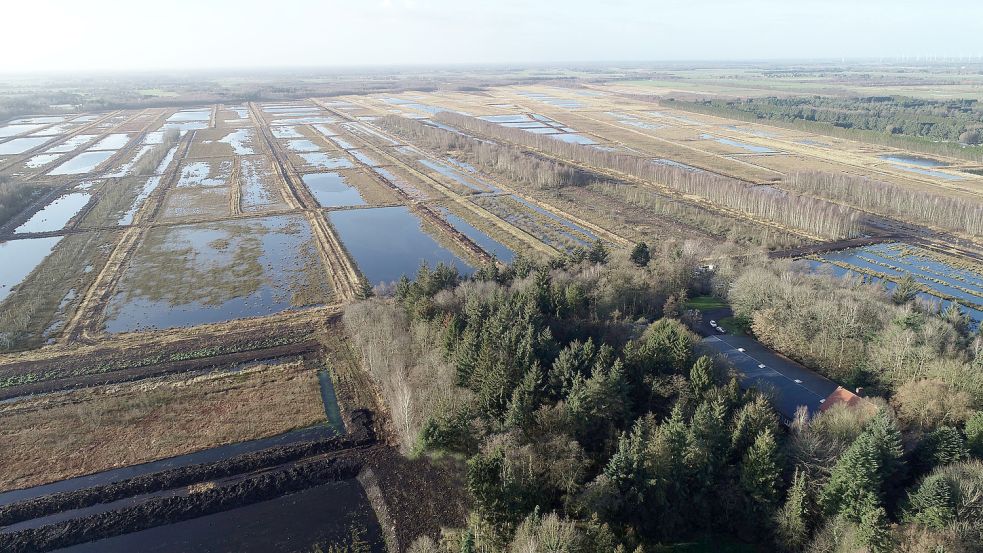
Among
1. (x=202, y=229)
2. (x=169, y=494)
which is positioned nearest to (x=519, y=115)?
(x=202, y=229)

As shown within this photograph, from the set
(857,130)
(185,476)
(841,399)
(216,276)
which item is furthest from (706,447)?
(857,130)

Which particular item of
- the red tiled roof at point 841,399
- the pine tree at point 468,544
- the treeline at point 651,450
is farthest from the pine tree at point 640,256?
the pine tree at point 468,544

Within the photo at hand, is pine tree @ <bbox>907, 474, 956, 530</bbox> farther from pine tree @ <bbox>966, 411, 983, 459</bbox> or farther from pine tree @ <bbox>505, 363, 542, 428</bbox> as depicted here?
pine tree @ <bbox>505, 363, 542, 428</bbox>

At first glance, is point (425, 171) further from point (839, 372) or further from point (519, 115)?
point (519, 115)

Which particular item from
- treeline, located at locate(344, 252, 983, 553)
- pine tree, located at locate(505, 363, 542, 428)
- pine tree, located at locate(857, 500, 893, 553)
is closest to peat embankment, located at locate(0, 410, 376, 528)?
treeline, located at locate(344, 252, 983, 553)

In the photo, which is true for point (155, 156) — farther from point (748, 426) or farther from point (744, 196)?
point (748, 426)
